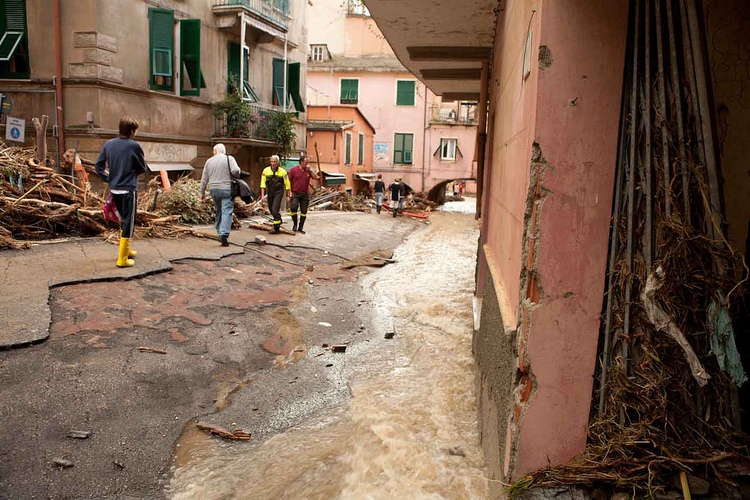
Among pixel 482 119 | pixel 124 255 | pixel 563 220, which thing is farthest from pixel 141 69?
pixel 563 220

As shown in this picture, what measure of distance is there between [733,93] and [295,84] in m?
20.1

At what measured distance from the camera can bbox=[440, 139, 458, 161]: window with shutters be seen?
34.4 metres

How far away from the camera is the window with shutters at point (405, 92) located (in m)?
34.9

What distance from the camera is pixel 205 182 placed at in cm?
960

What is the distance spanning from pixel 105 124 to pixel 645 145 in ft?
44.6

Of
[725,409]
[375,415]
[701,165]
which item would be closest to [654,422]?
[725,409]

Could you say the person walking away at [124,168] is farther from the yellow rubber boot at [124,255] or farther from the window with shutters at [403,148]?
the window with shutters at [403,148]

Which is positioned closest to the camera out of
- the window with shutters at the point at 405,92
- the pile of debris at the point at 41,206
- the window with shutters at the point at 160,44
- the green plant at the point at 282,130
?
the pile of debris at the point at 41,206

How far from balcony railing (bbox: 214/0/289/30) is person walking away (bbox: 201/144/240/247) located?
9298 millimetres

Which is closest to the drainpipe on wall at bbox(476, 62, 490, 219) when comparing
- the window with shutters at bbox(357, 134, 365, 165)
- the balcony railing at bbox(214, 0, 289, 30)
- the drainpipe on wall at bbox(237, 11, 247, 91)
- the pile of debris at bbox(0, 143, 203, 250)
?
the pile of debris at bbox(0, 143, 203, 250)

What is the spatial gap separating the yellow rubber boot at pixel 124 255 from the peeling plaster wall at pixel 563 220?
19.1 feet

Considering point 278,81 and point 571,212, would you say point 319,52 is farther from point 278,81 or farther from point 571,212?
point 571,212

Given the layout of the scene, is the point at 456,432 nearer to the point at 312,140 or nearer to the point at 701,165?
the point at 701,165

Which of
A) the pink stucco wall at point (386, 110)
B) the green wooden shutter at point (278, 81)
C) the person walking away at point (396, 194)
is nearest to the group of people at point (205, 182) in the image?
the green wooden shutter at point (278, 81)
